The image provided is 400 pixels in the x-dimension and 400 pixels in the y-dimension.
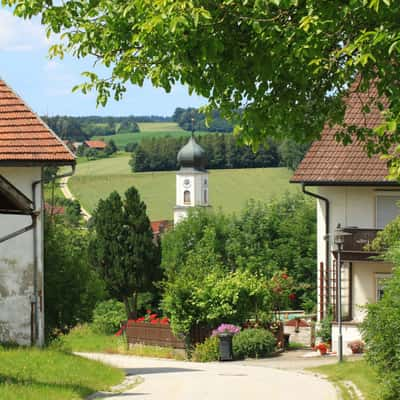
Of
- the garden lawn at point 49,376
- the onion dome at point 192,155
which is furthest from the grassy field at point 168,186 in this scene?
the garden lawn at point 49,376

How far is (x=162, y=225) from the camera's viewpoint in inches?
4498

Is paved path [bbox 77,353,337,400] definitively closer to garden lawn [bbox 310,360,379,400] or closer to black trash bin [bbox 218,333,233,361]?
garden lawn [bbox 310,360,379,400]

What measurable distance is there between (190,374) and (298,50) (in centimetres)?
1375

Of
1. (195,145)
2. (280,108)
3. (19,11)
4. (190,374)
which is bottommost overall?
(190,374)

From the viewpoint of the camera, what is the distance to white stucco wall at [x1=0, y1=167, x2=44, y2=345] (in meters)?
27.0

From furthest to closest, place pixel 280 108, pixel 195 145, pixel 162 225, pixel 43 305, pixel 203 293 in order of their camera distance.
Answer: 1. pixel 195 145
2. pixel 162 225
3. pixel 203 293
4. pixel 43 305
5. pixel 280 108

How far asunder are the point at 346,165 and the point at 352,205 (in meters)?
1.53

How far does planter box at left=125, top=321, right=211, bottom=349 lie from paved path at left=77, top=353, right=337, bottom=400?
9.93m

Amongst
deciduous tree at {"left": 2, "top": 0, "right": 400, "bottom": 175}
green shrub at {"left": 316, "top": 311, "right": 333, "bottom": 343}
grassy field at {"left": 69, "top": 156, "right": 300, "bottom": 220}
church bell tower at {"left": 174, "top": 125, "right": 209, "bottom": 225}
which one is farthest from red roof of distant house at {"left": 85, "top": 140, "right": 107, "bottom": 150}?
deciduous tree at {"left": 2, "top": 0, "right": 400, "bottom": 175}

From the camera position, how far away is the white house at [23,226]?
2655 centimetres

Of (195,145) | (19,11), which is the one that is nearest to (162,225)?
(195,145)

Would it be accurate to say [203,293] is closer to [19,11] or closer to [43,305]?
[43,305]

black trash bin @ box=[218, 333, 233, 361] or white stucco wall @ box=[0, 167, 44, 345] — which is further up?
white stucco wall @ box=[0, 167, 44, 345]

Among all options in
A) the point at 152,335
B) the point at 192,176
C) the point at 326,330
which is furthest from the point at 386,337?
the point at 192,176
